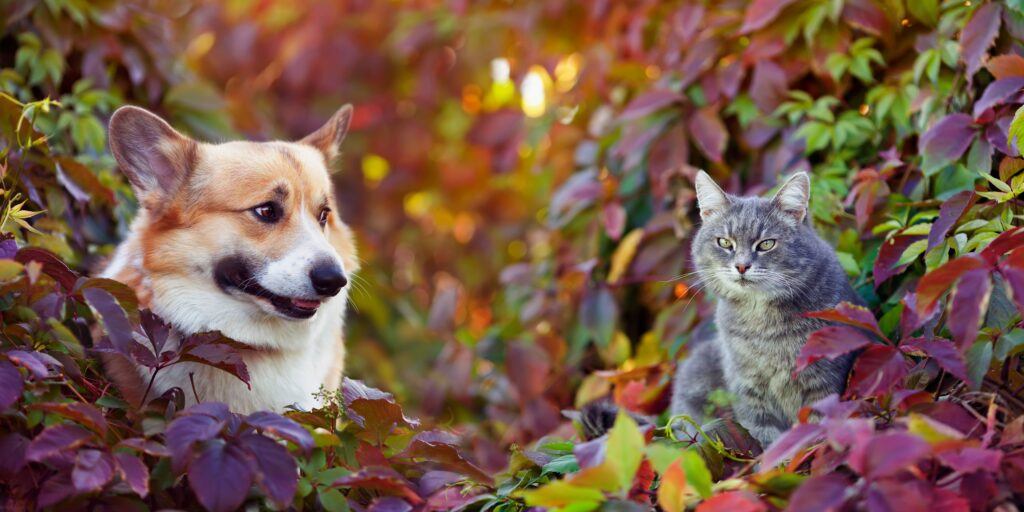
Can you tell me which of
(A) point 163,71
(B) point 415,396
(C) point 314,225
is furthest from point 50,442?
(B) point 415,396

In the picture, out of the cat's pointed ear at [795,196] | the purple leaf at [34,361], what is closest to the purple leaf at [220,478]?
the purple leaf at [34,361]

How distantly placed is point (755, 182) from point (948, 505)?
2.27m

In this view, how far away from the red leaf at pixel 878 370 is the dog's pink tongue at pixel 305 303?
1.66 meters

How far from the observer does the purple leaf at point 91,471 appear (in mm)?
2090

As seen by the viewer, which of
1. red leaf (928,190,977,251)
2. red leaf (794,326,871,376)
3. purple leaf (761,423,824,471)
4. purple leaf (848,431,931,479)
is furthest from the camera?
red leaf (928,190,977,251)

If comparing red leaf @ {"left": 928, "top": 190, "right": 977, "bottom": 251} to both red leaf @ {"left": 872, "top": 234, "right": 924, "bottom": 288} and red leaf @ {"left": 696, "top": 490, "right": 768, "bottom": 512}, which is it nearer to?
red leaf @ {"left": 872, "top": 234, "right": 924, "bottom": 288}

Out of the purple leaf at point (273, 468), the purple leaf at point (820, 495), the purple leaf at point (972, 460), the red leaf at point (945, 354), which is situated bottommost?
the purple leaf at point (273, 468)

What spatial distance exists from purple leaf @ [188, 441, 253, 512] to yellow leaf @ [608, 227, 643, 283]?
2.26 meters

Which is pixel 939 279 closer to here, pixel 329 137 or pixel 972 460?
pixel 972 460

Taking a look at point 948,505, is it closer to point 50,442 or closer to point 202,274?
point 50,442

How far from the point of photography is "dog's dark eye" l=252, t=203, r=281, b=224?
3.09 metres

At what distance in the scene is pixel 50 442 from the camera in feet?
7.02

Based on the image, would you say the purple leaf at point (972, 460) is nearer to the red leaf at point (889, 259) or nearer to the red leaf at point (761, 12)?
the red leaf at point (889, 259)

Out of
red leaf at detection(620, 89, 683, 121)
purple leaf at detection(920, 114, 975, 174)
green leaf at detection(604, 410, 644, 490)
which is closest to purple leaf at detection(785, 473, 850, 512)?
green leaf at detection(604, 410, 644, 490)
